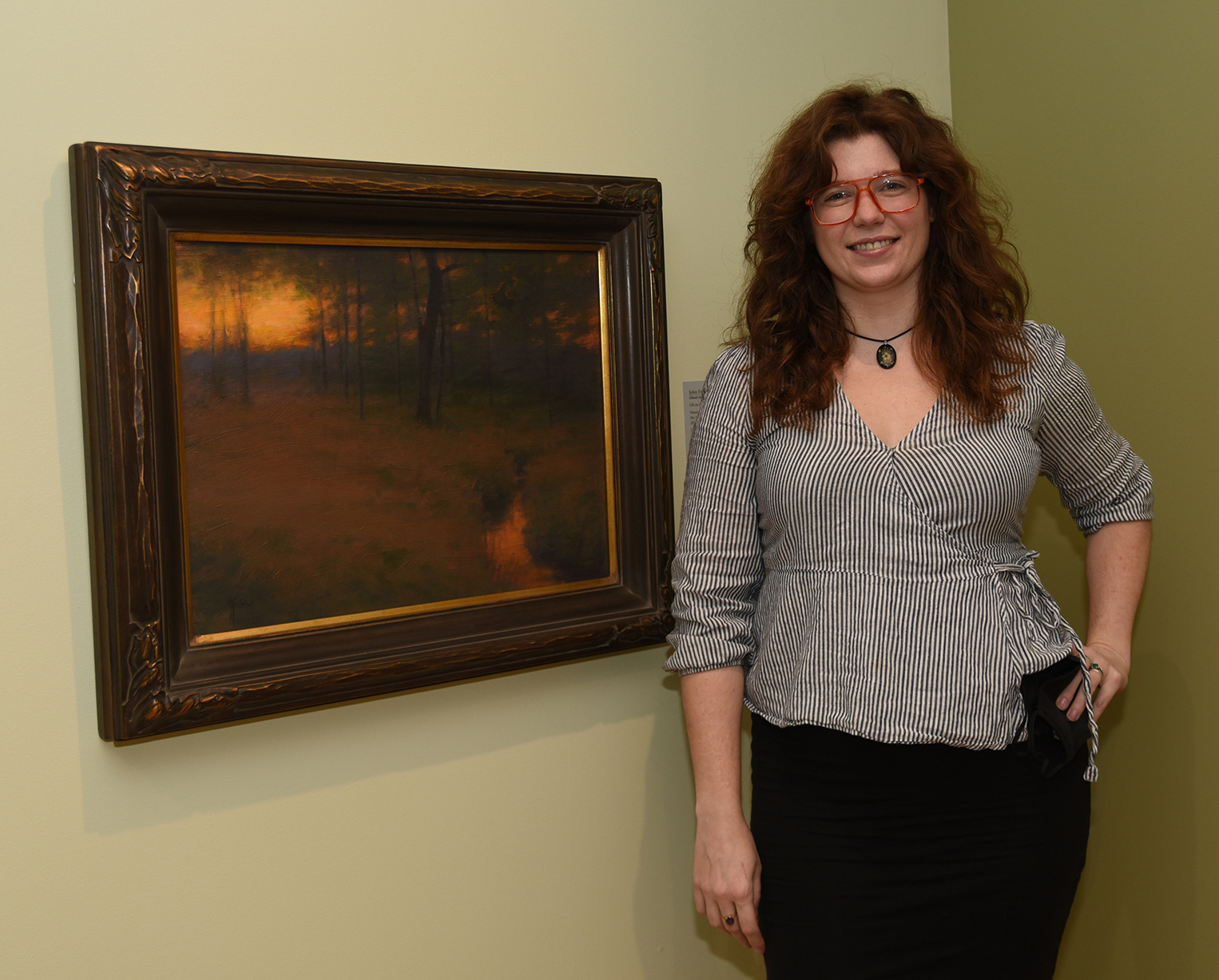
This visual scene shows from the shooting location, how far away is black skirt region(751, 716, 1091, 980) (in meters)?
1.22

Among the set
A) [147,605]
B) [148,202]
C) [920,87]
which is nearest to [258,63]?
[148,202]

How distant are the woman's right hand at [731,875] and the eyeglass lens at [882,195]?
30.6 inches

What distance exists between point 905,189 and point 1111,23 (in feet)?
2.18

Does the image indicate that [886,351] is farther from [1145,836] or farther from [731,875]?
[1145,836]

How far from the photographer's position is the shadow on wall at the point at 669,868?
1.58 meters

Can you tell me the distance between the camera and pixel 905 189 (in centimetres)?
127

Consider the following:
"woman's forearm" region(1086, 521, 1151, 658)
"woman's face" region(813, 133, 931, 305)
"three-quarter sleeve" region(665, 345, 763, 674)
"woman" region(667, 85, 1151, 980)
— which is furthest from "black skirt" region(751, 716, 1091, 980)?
"woman's face" region(813, 133, 931, 305)

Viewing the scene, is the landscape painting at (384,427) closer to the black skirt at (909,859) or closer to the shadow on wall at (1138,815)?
the black skirt at (909,859)

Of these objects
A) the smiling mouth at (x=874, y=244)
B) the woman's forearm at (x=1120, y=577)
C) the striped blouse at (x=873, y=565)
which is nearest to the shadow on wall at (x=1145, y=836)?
the woman's forearm at (x=1120, y=577)

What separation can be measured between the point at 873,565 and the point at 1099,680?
14.5 inches

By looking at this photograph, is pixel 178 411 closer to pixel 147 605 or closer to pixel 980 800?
pixel 147 605

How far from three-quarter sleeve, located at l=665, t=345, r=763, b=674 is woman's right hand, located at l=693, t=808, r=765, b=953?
0.20 meters

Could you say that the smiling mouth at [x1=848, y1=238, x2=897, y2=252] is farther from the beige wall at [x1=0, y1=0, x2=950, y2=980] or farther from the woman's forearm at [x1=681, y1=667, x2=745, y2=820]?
the woman's forearm at [x1=681, y1=667, x2=745, y2=820]

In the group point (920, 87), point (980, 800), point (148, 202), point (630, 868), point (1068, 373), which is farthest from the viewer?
point (920, 87)
